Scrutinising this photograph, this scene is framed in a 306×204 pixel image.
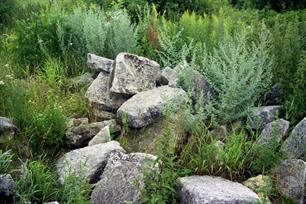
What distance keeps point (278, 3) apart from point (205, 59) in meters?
6.37

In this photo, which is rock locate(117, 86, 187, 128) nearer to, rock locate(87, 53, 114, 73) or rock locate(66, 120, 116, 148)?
rock locate(66, 120, 116, 148)

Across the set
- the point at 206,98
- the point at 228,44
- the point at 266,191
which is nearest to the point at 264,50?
the point at 228,44

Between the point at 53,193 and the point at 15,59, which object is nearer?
the point at 53,193

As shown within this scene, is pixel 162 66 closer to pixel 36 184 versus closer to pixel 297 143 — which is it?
pixel 297 143

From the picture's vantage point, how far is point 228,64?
582 cm

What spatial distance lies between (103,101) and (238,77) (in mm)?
1385

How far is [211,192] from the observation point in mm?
4246

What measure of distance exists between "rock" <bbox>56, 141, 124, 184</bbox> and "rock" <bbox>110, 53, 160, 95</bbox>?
83cm

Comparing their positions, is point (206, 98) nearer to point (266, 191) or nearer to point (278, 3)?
point (266, 191)

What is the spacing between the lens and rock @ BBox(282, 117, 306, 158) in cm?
477

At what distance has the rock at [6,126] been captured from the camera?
5.12 m

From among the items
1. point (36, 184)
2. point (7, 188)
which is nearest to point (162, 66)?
point (36, 184)

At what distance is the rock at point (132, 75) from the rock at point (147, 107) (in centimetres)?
31

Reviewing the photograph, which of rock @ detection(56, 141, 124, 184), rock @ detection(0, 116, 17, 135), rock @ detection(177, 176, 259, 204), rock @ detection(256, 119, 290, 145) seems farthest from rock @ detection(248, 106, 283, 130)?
rock @ detection(0, 116, 17, 135)
